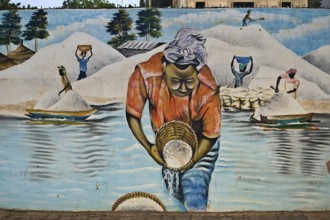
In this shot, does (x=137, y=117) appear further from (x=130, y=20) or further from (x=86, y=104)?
(x=130, y=20)

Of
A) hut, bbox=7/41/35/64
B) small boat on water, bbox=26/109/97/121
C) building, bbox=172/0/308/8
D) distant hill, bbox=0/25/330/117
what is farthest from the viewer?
building, bbox=172/0/308/8

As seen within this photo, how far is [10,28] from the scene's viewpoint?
30.0 feet

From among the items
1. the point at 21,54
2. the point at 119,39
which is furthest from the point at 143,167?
the point at 21,54

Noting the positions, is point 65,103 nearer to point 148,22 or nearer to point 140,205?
point 148,22

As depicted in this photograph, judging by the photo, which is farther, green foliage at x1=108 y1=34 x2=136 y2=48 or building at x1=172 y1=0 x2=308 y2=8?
building at x1=172 y1=0 x2=308 y2=8

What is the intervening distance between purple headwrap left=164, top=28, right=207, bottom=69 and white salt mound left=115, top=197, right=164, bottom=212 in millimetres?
1992

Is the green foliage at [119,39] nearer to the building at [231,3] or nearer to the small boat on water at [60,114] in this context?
the small boat on water at [60,114]

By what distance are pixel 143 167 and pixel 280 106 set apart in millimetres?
2111

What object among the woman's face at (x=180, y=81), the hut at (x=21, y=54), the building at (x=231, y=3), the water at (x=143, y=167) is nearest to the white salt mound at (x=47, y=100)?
the water at (x=143, y=167)

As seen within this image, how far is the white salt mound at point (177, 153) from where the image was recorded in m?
8.70

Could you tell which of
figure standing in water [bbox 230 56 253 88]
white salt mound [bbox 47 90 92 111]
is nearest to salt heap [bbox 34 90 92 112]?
white salt mound [bbox 47 90 92 111]

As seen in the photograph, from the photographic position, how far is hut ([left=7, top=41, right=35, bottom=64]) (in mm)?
9086

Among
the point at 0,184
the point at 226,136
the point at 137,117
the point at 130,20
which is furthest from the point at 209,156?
Result: the point at 0,184

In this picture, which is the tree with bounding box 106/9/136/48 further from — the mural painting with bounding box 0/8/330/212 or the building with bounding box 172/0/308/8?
the building with bounding box 172/0/308/8
